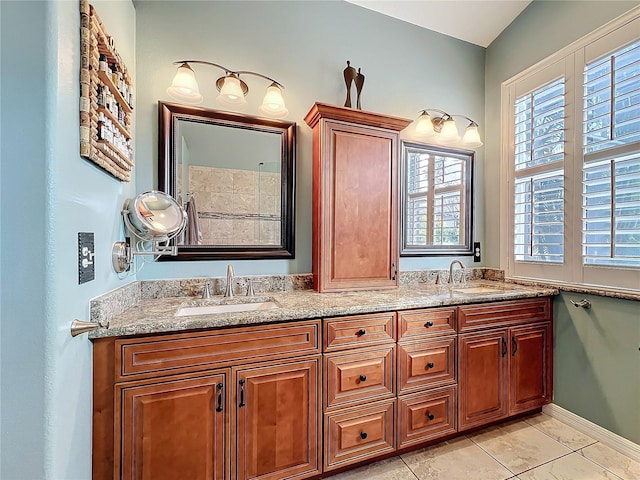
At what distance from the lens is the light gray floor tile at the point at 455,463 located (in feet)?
5.19

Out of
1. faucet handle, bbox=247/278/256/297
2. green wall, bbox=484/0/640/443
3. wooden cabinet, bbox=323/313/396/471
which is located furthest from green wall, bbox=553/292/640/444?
faucet handle, bbox=247/278/256/297

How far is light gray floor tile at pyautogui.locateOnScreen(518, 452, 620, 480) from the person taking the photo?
5.15ft

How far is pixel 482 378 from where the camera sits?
189cm

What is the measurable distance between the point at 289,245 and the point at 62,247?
124 cm

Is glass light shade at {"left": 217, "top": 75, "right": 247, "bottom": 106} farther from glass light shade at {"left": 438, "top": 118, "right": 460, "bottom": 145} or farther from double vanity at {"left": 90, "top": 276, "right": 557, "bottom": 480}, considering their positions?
glass light shade at {"left": 438, "top": 118, "right": 460, "bottom": 145}

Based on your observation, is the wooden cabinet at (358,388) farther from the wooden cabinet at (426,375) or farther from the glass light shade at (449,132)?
the glass light shade at (449,132)

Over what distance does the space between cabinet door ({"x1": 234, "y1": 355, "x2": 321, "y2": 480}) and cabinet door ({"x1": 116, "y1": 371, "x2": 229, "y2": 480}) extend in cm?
8

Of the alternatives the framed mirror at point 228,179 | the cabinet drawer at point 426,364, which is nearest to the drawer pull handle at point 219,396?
the framed mirror at point 228,179

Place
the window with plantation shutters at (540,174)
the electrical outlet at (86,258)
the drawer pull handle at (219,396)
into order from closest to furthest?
the electrical outlet at (86,258), the drawer pull handle at (219,396), the window with plantation shutters at (540,174)

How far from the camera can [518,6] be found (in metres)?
2.38

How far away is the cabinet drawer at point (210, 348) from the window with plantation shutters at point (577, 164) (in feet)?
6.12

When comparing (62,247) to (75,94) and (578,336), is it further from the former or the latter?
(578,336)

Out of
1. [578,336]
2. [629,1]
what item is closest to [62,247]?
[578,336]

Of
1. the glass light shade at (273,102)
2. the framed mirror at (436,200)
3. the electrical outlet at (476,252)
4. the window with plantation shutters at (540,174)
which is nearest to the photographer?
the glass light shade at (273,102)
